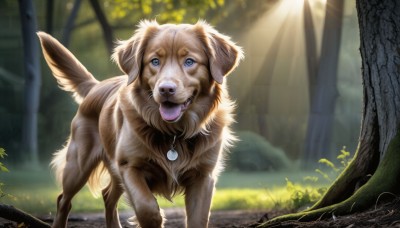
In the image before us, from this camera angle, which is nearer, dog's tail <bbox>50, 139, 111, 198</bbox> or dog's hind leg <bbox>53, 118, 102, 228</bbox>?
dog's hind leg <bbox>53, 118, 102, 228</bbox>

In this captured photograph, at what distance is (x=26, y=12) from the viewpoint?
13.8m

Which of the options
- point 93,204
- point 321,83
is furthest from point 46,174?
point 321,83

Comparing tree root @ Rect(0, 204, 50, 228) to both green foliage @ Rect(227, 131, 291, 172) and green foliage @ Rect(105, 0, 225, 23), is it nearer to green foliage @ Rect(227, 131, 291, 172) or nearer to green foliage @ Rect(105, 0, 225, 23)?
green foliage @ Rect(227, 131, 291, 172)

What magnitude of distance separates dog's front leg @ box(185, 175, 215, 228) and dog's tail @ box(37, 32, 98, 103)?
Result: 2.09 m

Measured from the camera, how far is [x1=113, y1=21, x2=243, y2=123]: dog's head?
15.7 feet

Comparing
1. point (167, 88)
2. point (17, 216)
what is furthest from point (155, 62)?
point (17, 216)

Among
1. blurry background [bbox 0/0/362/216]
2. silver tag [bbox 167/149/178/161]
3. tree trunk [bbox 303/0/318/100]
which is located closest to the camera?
silver tag [bbox 167/149/178/161]

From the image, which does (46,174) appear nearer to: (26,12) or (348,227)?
(26,12)

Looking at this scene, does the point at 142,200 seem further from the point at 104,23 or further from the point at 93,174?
the point at 104,23

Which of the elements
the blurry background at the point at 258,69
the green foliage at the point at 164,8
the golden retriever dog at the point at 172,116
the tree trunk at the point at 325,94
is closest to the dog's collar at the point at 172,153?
the golden retriever dog at the point at 172,116

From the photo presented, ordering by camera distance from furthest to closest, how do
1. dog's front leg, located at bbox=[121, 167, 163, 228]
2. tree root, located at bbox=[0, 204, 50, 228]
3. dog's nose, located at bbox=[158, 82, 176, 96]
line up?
tree root, located at bbox=[0, 204, 50, 228]
dog's front leg, located at bbox=[121, 167, 163, 228]
dog's nose, located at bbox=[158, 82, 176, 96]

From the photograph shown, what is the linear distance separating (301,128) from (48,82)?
647 cm

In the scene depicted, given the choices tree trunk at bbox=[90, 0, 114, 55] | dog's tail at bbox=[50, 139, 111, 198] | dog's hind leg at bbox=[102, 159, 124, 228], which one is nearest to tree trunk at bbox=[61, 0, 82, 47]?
tree trunk at bbox=[90, 0, 114, 55]

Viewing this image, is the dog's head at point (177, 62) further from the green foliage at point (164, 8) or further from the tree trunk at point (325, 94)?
the green foliage at point (164, 8)
